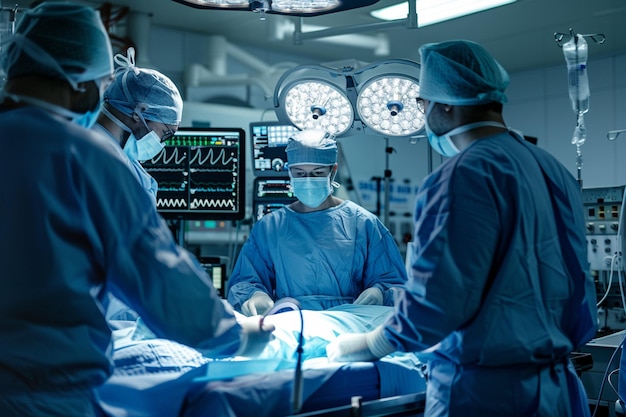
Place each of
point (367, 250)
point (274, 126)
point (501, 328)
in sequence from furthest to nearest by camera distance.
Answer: point (274, 126) < point (367, 250) < point (501, 328)

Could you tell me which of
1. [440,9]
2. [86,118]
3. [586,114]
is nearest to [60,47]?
[86,118]

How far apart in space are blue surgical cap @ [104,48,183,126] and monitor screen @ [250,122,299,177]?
4.59 ft

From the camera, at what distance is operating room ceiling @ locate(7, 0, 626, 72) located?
5586mm

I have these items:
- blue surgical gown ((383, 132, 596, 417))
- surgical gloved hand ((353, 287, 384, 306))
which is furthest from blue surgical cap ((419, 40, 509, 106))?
surgical gloved hand ((353, 287, 384, 306))

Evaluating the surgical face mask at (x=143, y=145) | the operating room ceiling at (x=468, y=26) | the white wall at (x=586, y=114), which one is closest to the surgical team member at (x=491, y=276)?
the surgical face mask at (x=143, y=145)

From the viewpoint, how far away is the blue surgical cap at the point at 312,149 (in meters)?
2.66

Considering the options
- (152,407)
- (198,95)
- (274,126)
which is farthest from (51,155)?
(198,95)

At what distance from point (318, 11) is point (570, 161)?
5564 mm

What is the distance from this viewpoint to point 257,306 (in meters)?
2.32

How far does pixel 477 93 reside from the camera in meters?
1.62

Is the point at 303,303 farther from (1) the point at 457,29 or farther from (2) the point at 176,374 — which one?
(1) the point at 457,29

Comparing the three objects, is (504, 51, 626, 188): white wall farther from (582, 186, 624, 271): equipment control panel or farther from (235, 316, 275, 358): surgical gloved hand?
(235, 316, 275, 358): surgical gloved hand

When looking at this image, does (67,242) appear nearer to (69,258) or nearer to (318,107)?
(69,258)

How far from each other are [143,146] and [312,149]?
67cm
